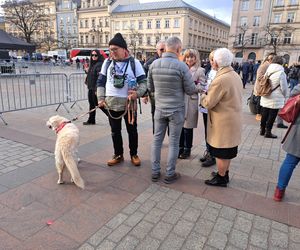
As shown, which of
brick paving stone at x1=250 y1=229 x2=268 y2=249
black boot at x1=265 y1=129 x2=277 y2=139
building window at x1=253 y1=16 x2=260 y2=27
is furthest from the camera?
building window at x1=253 y1=16 x2=260 y2=27

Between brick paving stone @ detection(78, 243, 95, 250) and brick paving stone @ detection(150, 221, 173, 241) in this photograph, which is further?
brick paving stone @ detection(150, 221, 173, 241)

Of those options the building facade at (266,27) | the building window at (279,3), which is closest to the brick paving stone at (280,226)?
the building facade at (266,27)

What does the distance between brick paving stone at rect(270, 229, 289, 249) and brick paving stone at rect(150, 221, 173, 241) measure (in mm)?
986

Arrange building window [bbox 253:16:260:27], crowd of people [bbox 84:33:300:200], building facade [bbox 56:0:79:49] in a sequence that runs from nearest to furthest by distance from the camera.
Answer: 1. crowd of people [bbox 84:33:300:200]
2. building window [bbox 253:16:260:27]
3. building facade [bbox 56:0:79:49]

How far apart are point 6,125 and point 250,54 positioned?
57.2 metres

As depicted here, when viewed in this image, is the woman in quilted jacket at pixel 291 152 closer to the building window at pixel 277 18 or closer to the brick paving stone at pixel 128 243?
the brick paving stone at pixel 128 243

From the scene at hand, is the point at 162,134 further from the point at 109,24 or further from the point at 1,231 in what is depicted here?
the point at 109,24

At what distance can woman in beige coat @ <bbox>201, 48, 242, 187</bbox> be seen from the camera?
2.96m

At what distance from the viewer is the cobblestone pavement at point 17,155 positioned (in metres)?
3.86

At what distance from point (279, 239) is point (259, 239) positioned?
0.20 meters

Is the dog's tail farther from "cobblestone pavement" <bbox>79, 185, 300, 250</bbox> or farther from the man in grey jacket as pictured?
the man in grey jacket

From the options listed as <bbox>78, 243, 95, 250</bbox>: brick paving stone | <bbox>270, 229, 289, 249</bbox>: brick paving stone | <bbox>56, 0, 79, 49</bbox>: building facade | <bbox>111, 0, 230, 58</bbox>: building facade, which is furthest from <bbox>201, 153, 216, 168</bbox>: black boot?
<bbox>56, 0, 79, 49</bbox>: building facade

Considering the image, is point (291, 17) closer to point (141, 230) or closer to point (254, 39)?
point (254, 39)

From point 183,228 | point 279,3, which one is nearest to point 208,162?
point 183,228
